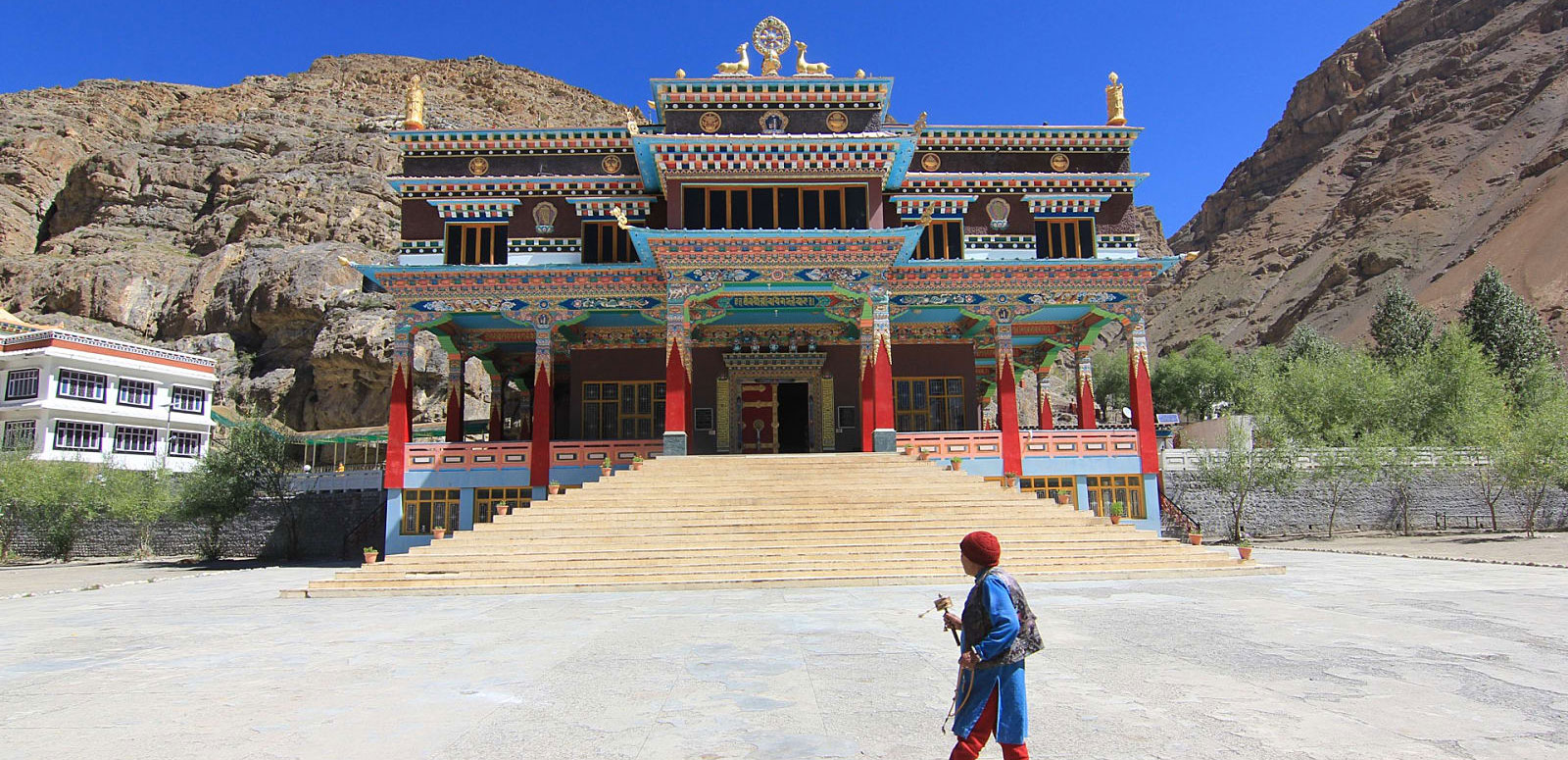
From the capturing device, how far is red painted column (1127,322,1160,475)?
25.6 meters

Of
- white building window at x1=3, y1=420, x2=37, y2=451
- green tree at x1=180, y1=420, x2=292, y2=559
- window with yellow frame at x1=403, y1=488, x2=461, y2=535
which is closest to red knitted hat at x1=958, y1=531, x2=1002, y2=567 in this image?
window with yellow frame at x1=403, y1=488, x2=461, y2=535

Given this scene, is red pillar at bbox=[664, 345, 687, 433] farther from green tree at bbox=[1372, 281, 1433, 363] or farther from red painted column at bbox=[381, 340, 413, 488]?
green tree at bbox=[1372, 281, 1433, 363]

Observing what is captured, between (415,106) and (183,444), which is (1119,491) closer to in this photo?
(415,106)

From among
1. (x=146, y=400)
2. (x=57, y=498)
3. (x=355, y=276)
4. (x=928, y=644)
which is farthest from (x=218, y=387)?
(x=928, y=644)

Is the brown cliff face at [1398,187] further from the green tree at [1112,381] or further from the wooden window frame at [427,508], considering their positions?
the wooden window frame at [427,508]

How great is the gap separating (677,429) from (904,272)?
26.7ft

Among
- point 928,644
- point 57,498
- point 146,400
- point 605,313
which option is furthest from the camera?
point 146,400

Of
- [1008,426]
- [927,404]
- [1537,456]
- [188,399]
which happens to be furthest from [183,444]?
[1537,456]

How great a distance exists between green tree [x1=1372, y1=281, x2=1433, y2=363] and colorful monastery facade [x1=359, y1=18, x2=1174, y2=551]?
41.8 m

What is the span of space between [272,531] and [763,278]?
2519cm

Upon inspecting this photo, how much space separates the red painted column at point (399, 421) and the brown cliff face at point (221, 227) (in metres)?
34.6

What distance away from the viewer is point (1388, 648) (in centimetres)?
831

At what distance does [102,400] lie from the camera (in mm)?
49438

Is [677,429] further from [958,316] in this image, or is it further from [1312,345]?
[1312,345]
